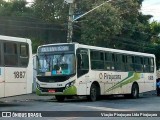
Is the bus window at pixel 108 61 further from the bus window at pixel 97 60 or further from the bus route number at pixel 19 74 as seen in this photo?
the bus route number at pixel 19 74

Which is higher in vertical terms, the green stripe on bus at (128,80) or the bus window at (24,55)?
the bus window at (24,55)

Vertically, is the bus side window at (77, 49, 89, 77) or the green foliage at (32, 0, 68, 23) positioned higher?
the green foliage at (32, 0, 68, 23)

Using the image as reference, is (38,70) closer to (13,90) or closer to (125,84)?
(13,90)

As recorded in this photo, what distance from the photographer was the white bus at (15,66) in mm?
18609

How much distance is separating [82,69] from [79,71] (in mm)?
350

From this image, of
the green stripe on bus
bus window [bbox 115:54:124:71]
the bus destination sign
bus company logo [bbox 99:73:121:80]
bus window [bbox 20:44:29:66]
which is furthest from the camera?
the green stripe on bus

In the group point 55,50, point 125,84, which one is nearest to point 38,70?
point 55,50

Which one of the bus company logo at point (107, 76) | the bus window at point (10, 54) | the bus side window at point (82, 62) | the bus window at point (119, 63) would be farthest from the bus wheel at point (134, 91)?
the bus window at point (10, 54)

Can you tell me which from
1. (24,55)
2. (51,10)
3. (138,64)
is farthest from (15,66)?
(51,10)

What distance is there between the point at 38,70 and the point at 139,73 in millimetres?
9250

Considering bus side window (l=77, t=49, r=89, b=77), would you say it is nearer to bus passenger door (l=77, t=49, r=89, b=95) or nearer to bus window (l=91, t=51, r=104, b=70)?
bus passenger door (l=77, t=49, r=89, b=95)

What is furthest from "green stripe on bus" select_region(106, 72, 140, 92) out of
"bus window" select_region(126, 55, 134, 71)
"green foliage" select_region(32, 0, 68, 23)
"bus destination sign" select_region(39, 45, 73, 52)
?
"green foliage" select_region(32, 0, 68, 23)

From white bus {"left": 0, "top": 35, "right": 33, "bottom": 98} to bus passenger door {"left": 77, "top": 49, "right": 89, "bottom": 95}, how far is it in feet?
8.66

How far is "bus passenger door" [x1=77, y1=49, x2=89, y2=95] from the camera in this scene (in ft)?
70.2
